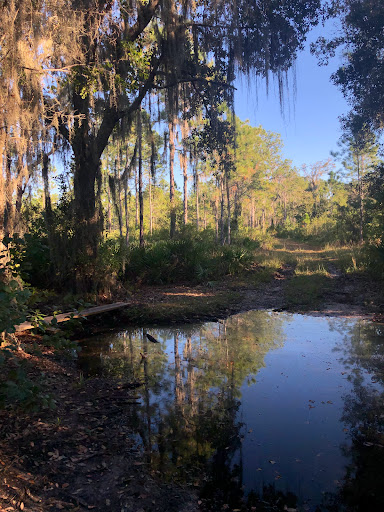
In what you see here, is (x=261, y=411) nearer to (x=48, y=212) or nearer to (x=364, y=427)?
(x=364, y=427)

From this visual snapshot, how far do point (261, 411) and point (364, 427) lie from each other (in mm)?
Answer: 1105

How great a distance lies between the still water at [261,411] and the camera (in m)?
2.85

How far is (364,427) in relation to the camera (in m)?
3.72

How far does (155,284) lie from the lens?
12453mm

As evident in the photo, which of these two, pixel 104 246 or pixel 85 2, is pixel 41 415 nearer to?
pixel 104 246

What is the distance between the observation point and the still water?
2850 mm

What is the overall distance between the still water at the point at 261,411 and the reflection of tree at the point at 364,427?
0.01 m

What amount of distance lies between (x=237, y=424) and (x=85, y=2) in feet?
26.4

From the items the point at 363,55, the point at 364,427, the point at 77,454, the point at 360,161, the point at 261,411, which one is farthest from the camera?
the point at 360,161

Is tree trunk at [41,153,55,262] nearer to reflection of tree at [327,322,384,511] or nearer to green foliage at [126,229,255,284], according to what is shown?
green foliage at [126,229,255,284]

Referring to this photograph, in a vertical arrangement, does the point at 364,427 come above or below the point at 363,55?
below

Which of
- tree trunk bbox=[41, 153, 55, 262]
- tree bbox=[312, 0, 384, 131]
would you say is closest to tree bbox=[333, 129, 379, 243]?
tree bbox=[312, 0, 384, 131]

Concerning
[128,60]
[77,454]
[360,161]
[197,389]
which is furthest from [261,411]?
[360,161]

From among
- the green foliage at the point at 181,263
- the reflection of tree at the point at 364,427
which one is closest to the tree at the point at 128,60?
the green foliage at the point at 181,263
